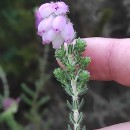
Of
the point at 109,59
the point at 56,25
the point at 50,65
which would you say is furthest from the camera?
the point at 50,65

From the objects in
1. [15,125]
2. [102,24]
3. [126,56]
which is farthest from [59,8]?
[102,24]

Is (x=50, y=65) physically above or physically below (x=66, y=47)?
below

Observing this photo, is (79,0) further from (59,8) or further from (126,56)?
(59,8)

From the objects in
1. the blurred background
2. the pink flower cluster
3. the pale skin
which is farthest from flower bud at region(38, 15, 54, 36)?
the blurred background

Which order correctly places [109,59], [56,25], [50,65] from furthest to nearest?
[50,65] → [109,59] → [56,25]

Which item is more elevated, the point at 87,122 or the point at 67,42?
the point at 67,42

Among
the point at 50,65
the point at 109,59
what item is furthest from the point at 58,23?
the point at 50,65

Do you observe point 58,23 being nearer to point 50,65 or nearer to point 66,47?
point 66,47
